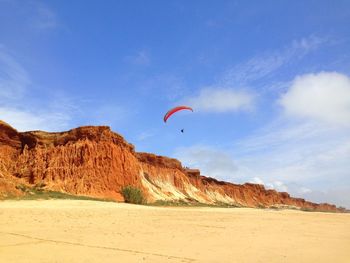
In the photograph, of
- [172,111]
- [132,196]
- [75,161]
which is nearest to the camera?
[172,111]

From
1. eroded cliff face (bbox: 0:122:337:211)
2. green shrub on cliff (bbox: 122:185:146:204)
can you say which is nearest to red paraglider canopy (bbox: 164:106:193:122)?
green shrub on cliff (bbox: 122:185:146:204)

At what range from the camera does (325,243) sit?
1056cm

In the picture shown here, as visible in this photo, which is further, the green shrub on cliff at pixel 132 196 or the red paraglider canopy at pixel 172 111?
the green shrub on cliff at pixel 132 196

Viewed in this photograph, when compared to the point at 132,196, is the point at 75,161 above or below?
above

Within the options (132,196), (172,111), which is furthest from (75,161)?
(172,111)

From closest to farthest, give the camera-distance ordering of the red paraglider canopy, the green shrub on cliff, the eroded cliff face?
the red paraglider canopy
the green shrub on cliff
the eroded cliff face

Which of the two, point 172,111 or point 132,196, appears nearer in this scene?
point 172,111

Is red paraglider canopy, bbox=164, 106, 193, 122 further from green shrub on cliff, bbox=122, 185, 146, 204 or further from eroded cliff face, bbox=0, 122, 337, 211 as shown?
eroded cliff face, bbox=0, 122, 337, 211

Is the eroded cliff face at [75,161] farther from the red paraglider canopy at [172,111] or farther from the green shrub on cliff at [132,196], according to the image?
the red paraglider canopy at [172,111]

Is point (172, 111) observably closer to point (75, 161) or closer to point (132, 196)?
point (132, 196)

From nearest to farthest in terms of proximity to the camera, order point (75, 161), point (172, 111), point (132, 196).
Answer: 1. point (172, 111)
2. point (132, 196)
3. point (75, 161)

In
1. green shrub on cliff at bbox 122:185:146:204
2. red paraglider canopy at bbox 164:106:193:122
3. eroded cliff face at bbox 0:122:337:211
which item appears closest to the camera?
red paraglider canopy at bbox 164:106:193:122

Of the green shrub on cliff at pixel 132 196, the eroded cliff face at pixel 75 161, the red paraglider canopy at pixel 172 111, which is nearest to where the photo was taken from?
the red paraglider canopy at pixel 172 111

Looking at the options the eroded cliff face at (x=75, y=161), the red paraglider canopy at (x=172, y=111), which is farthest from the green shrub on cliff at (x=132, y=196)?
the red paraglider canopy at (x=172, y=111)
